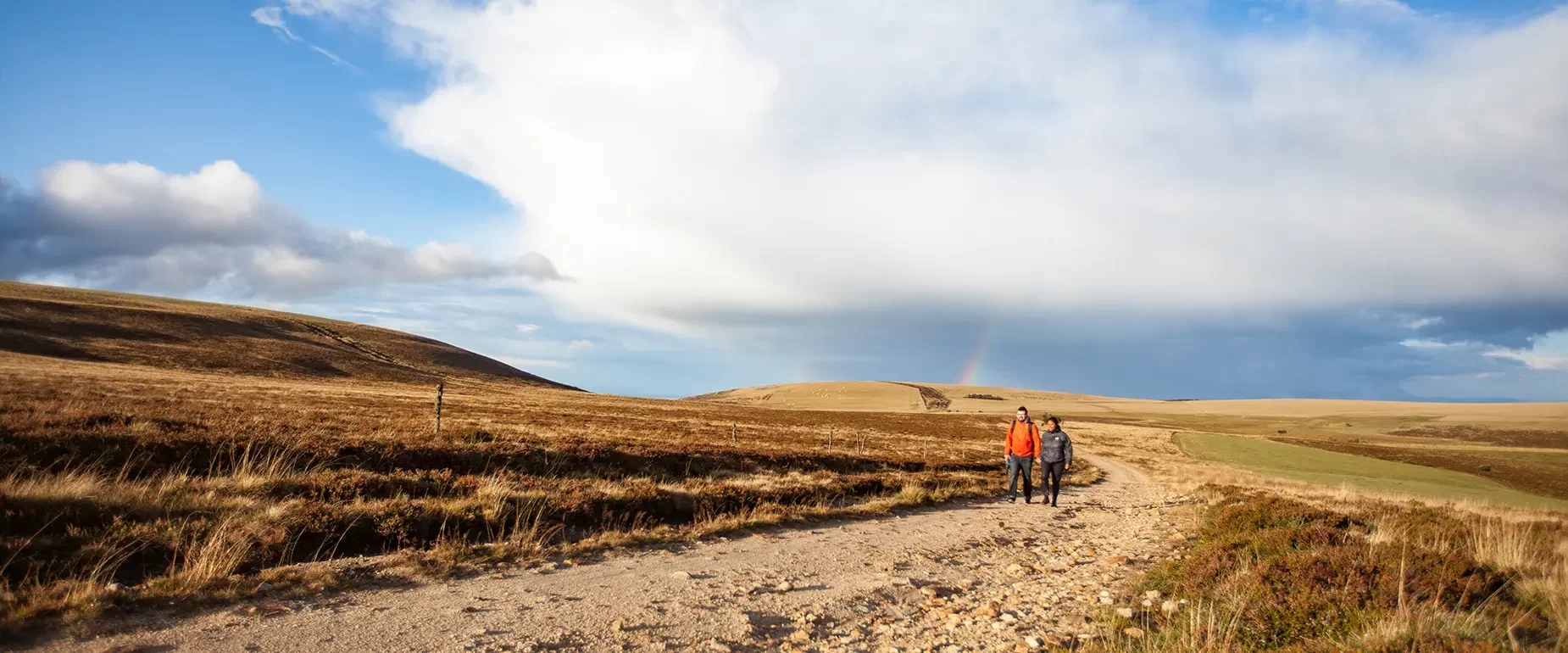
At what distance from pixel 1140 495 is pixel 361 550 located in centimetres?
2114

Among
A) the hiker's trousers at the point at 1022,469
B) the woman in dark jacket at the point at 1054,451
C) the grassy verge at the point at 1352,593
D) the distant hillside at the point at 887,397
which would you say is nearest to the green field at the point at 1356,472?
the woman in dark jacket at the point at 1054,451

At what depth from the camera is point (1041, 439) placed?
1745 cm

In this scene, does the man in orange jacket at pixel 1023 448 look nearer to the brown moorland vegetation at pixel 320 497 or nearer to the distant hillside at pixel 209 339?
the brown moorland vegetation at pixel 320 497

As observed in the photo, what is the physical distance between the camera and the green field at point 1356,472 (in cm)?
2642

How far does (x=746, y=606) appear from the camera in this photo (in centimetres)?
743

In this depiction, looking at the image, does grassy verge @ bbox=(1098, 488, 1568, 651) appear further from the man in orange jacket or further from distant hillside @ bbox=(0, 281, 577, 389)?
distant hillside @ bbox=(0, 281, 577, 389)

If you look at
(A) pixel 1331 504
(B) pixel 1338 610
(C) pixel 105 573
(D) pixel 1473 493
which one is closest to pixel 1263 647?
(B) pixel 1338 610

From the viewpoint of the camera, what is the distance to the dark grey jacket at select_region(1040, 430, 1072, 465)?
1717 centimetres

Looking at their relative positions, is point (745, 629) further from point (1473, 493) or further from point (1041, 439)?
point (1473, 493)

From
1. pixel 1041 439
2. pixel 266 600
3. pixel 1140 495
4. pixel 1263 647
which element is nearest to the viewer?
pixel 1263 647

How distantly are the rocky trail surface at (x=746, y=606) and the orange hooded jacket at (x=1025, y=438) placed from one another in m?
5.37

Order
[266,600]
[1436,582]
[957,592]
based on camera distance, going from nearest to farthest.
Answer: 1. [266,600]
2. [1436,582]
3. [957,592]

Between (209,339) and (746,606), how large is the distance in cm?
12170

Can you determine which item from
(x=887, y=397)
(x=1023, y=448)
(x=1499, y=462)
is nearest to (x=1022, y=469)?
(x=1023, y=448)
